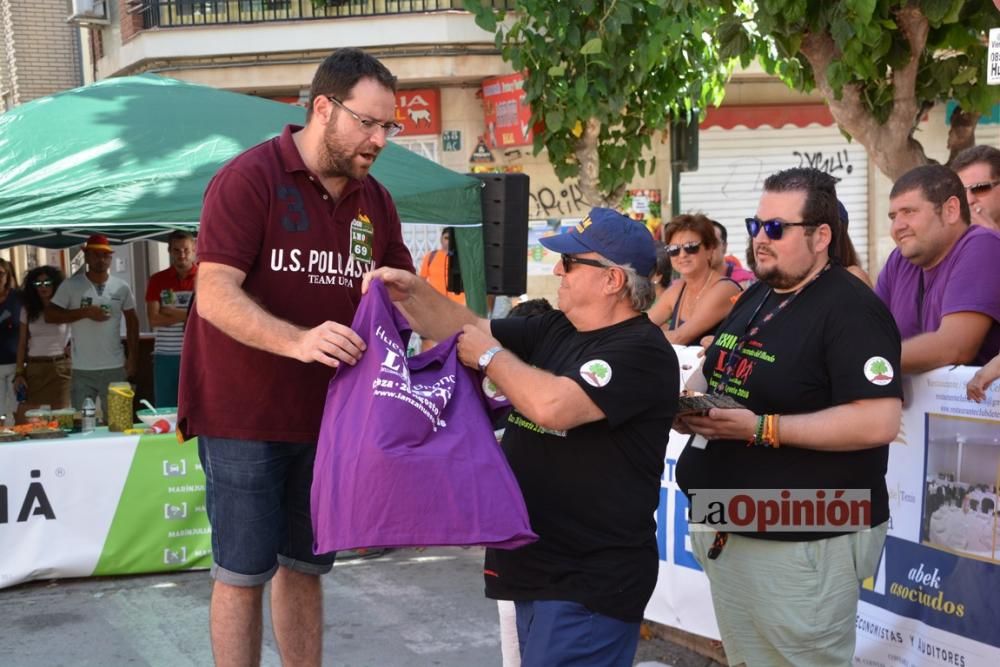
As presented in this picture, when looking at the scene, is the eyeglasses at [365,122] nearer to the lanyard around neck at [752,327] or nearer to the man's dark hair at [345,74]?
the man's dark hair at [345,74]

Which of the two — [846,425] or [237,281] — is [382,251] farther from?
[846,425]

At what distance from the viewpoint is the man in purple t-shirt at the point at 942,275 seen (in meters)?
3.75

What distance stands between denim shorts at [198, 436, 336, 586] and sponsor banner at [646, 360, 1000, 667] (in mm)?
2052

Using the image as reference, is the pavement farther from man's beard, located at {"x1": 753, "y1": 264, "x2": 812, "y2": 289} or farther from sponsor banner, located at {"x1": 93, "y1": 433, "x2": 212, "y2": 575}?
man's beard, located at {"x1": 753, "y1": 264, "x2": 812, "y2": 289}

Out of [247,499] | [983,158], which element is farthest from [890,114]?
[247,499]

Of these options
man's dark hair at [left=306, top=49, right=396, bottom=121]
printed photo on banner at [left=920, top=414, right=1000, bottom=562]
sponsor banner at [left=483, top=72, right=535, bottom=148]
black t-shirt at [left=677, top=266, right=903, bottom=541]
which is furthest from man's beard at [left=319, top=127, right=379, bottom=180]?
sponsor banner at [left=483, top=72, right=535, bottom=148]

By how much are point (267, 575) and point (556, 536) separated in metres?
0.99

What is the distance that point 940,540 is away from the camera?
391 centimetres

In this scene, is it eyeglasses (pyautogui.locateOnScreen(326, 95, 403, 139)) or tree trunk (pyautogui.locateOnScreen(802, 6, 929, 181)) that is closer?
eyeglasses (pyautogui.locateOnScreen(326, 95, 403, 139))

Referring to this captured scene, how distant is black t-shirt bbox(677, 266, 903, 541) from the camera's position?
3.02m

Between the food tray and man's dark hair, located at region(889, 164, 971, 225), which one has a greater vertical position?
man's dark hair, located at region(889, 164, 971, 225)

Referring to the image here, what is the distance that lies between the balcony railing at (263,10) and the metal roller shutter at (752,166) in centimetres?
406

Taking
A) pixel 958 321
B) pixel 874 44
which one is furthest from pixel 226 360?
pixel 874 44

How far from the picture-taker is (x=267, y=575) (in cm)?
340
